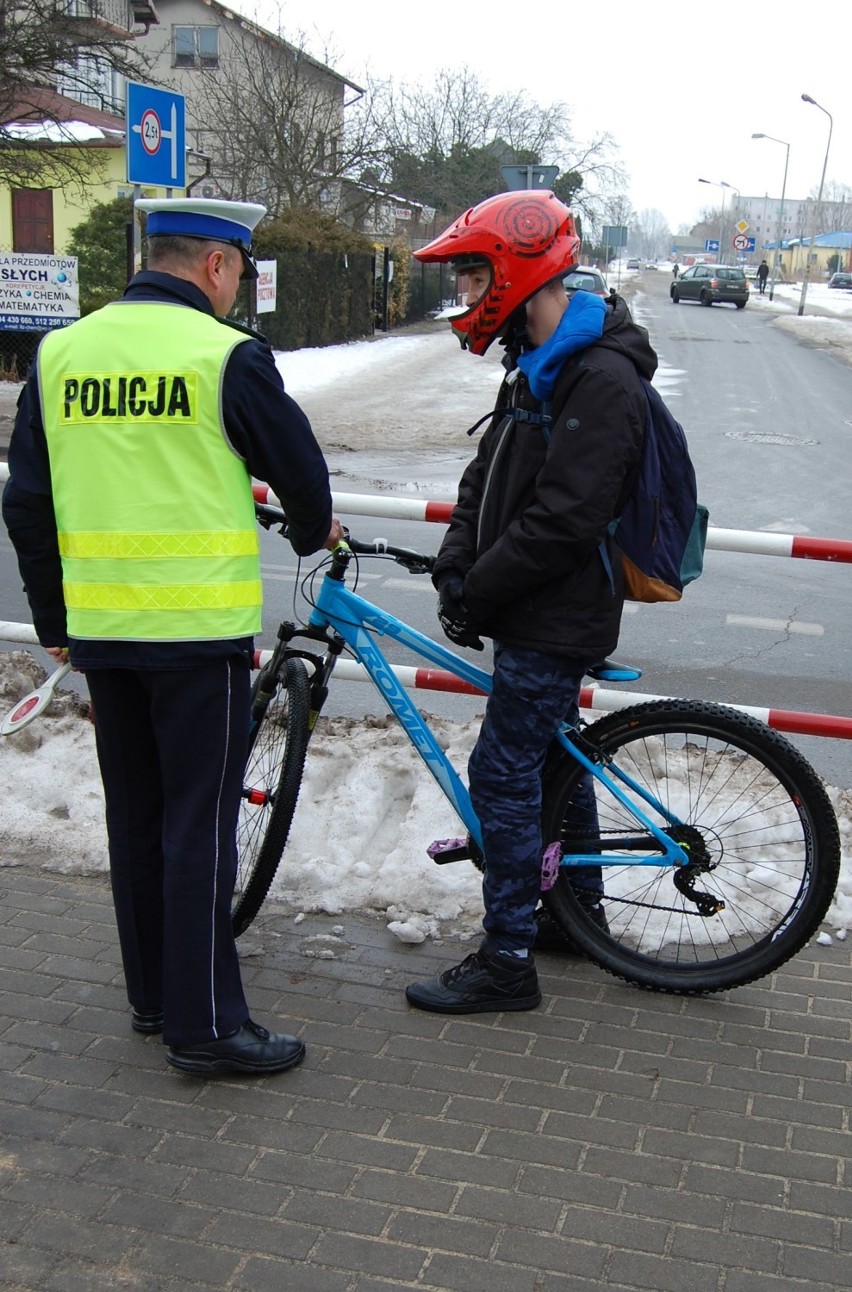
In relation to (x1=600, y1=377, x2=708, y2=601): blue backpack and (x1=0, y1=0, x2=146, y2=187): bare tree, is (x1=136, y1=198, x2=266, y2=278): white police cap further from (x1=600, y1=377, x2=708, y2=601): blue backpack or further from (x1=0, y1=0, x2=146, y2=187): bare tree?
(x1=0, y1=0, x2=146, y2=187): bare tree

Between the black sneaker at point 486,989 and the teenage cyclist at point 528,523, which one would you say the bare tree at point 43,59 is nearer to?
the teenage cyclist at point 528,523

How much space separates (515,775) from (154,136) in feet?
32.4

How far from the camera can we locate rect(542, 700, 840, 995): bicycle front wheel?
11.5ft

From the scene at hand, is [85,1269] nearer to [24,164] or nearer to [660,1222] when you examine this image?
[660,1222]

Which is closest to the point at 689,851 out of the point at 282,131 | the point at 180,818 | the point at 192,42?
the point at 180,818

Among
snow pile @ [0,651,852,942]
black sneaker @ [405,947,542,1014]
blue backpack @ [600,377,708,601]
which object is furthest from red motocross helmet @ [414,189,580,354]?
snow pile @ [0,651,852,942]

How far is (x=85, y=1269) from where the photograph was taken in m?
2.54

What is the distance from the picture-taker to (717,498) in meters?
12.9

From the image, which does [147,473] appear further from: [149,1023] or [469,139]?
[469,139]

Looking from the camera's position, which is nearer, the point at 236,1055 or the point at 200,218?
the point at 200,218

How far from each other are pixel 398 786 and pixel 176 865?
65.0 inches

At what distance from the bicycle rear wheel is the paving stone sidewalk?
21cm

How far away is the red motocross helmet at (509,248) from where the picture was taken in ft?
10.4

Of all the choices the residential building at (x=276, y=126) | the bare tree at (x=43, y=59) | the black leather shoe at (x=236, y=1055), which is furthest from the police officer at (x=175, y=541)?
the residential building at (x=276, y=126)
